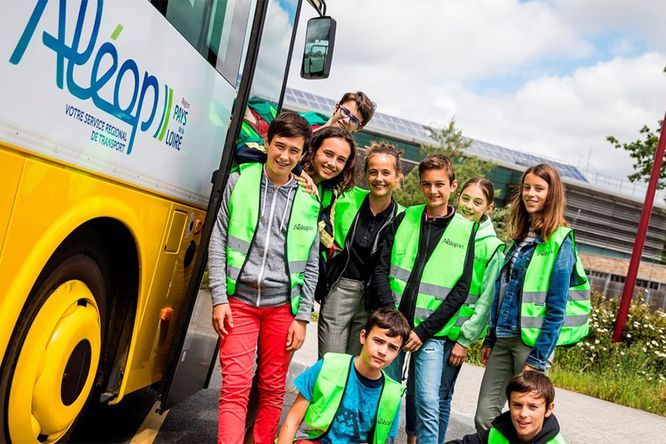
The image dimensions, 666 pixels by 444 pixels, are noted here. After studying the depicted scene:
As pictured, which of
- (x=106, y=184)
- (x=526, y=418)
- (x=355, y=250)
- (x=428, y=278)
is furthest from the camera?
(x=355, y=250)

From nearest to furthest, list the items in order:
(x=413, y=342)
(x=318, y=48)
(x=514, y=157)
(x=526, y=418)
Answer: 1. (x=526, y=418)
2. (x=413, y=342)
3. (x=318, y=48)
4. (x=514, y=157)

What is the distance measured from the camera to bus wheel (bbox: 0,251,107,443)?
2457mm

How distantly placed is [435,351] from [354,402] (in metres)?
0.70

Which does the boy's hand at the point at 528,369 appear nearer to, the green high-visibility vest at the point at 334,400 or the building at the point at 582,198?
the green high-visibility vest at the point at 334,400

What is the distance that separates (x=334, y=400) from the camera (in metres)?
3.27

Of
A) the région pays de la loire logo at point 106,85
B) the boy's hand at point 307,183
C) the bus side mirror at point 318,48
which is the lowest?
the boy's hand at point 307,183

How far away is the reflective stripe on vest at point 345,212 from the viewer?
3.90 m

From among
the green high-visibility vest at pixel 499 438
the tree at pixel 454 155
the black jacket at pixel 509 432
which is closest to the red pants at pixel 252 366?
the black jacket at pixel 509 432

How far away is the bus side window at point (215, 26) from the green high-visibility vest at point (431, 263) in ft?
4.64

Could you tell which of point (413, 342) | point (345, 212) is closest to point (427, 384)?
point (413, 342)

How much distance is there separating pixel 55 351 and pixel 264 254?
1.15 m

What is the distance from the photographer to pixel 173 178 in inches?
130

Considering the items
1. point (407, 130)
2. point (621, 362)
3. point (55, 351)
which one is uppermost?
point (407, 130)

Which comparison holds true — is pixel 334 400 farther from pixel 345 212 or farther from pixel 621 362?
pixel 621 362
